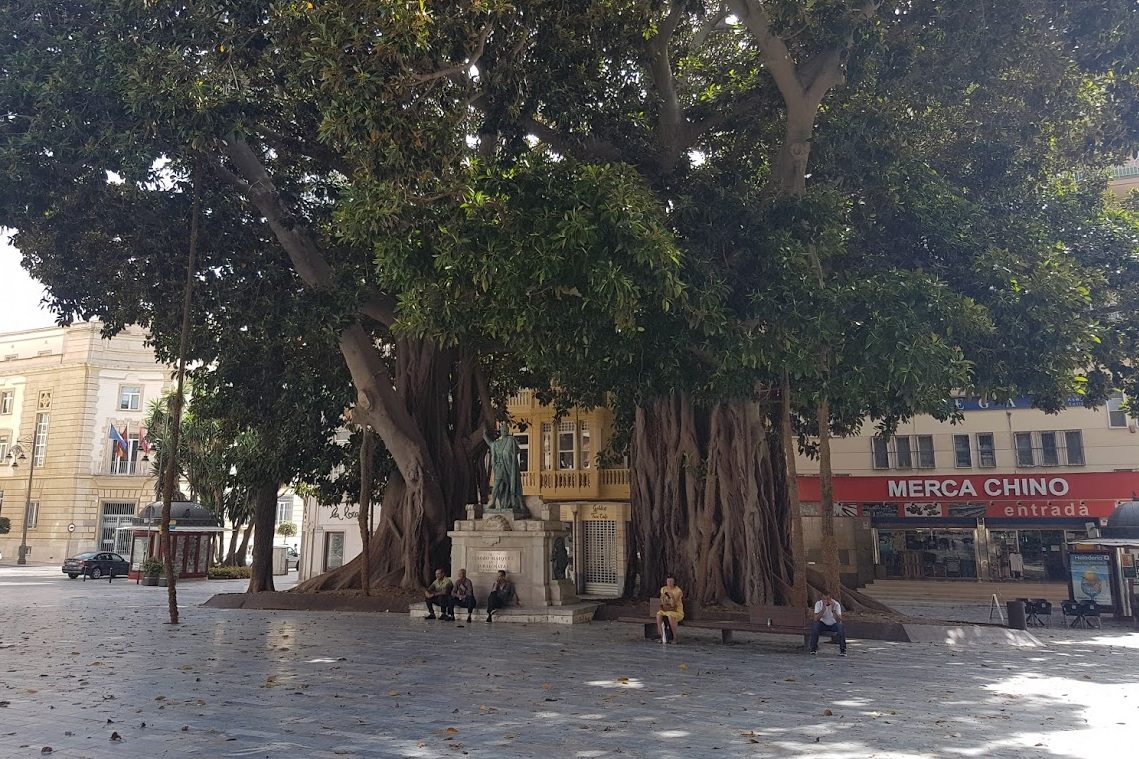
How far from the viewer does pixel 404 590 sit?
714 inches

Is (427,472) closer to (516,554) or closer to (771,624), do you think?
(516,554)

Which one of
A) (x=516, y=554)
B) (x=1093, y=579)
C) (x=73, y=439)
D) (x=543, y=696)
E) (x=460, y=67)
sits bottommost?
(x=543, y=696)

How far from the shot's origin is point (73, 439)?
1768 inches

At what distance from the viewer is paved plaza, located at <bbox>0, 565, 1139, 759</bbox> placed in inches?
238

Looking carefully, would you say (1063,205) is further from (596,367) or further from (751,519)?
(596,367)

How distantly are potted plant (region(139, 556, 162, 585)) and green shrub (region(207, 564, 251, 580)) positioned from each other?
238 centimetres

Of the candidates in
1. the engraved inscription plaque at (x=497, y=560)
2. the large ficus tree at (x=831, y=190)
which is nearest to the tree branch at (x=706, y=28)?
the large ficus tree at (x=831, y=190)

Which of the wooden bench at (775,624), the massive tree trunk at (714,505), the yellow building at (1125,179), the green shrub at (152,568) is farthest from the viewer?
the green shrub at (152,568)

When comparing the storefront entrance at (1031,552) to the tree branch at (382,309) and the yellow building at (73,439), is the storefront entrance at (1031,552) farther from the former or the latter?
the yellow building at (73,439)

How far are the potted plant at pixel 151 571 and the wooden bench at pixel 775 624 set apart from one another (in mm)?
25070

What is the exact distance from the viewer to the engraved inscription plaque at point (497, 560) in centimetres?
1645

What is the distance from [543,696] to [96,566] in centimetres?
3276

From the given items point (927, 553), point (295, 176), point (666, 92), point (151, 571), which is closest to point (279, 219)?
point (295, 176)

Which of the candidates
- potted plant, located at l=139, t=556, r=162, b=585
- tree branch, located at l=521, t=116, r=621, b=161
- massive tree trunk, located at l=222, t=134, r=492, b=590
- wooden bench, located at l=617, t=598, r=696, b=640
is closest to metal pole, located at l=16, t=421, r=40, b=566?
potted plant, located at l=139, t=556, r=162, b=585
